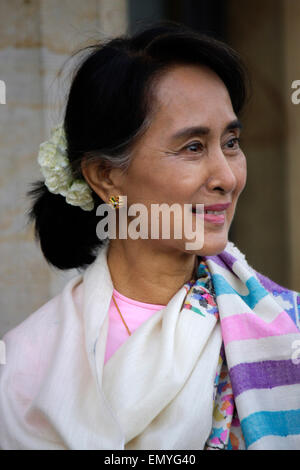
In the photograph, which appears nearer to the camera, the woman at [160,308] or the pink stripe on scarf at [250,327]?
the woman at [160,308]

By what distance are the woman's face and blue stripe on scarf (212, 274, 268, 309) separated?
6.2 inches

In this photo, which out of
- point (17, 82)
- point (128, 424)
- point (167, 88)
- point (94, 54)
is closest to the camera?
point (128, 424)

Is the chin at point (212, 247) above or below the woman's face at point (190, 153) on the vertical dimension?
below

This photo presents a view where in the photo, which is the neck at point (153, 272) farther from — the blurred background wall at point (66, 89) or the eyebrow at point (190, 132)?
the blurred background wall at point (66, 89)

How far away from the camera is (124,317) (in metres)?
2.20

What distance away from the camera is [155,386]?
1.93 metres

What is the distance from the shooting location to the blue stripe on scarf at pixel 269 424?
192cm

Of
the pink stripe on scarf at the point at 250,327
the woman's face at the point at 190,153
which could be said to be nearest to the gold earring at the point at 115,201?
the woman's face at the point at 190,153

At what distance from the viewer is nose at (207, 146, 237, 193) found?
6.67 feet

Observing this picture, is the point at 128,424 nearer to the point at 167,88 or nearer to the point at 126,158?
the point at 126,158

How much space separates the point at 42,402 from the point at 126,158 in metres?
0.87

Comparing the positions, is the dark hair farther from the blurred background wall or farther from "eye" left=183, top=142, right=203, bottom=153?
the blurred background wall
